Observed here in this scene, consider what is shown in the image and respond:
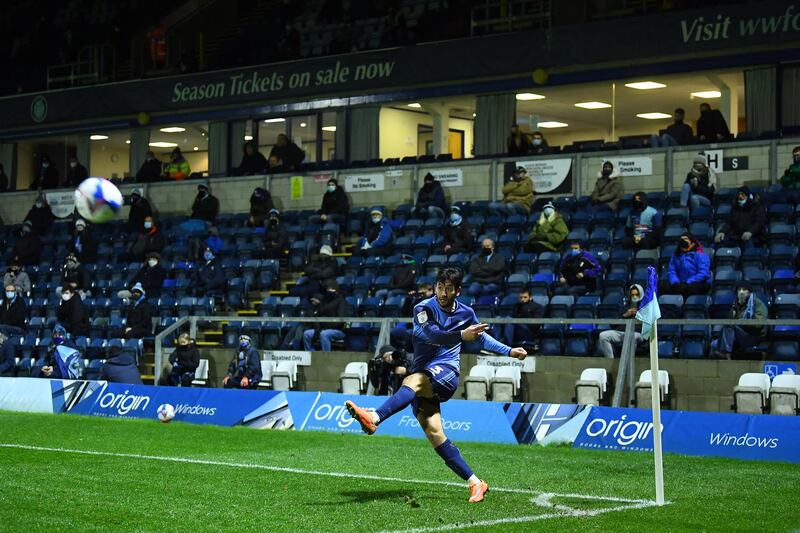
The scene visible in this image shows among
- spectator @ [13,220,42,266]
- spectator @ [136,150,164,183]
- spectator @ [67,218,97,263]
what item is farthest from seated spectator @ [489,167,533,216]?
spectator @ [13,220,42,266]

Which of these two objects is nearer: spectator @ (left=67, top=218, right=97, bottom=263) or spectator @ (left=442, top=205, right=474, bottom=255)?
spectator @ (left=442, top=205, right=474, bottom=255)

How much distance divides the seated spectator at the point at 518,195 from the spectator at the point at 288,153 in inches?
294

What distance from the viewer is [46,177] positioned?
37.4m

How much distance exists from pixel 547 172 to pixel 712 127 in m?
3.85

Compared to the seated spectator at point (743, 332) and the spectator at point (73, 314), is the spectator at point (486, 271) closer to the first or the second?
the seated spectator at point (743, 332)

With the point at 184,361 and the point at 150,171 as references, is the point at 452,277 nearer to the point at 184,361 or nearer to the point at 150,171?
the point at 184,361

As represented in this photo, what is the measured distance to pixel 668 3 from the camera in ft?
89.9

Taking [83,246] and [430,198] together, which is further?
[83,246]

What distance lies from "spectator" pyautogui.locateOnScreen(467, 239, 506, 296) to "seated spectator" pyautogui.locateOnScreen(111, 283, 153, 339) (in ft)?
24.9

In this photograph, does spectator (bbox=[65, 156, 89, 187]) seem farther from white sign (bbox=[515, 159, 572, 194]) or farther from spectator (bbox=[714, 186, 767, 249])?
spectator (bbox=[714, 186, 767, 249])

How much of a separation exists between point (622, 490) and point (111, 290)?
65.3ft

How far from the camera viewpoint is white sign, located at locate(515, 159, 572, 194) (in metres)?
27.2

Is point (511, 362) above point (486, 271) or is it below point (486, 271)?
below

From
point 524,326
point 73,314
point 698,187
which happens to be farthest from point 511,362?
point 73,314
